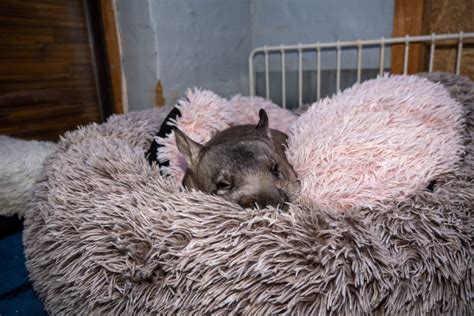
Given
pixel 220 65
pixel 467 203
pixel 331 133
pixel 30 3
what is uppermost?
pixel 30 3

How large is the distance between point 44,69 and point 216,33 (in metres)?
1.26

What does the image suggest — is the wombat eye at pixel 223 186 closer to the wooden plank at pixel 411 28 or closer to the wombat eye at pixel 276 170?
the wombat eye at pixel 276 170

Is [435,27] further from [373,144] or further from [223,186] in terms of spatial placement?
[223,186]

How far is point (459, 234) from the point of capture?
0.98m

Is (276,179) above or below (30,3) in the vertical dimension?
below

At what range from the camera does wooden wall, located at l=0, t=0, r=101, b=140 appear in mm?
2115

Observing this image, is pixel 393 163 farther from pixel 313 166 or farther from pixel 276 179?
pixel 276 179

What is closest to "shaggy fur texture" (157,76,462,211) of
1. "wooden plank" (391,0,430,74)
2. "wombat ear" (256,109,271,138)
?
"wombat ear" (256,109,271,138)

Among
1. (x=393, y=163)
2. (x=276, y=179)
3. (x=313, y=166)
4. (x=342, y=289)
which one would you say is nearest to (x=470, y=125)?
(x=393, y=163)

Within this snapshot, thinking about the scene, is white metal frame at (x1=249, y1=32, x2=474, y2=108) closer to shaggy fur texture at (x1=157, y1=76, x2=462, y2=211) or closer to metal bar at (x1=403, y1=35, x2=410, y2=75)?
metal bar at (x1=403, y1=35, x2=410, y2=75)

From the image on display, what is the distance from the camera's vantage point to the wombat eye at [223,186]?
144cm

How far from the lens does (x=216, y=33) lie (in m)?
2.79

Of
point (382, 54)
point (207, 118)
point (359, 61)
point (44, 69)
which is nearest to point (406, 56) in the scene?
point (382, 54)

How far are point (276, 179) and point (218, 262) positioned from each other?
24.1 inches
